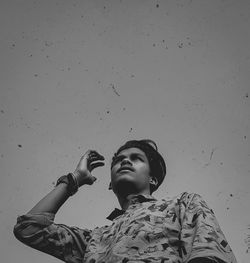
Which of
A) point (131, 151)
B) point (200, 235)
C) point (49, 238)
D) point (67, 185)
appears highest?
point (131, 151)

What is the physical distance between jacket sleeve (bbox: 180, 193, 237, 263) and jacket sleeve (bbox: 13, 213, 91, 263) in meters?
Answer: 0.90

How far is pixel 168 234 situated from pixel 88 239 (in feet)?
2.83

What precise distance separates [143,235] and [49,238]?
839 millimetres

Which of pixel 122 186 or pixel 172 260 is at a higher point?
pixel 122 186

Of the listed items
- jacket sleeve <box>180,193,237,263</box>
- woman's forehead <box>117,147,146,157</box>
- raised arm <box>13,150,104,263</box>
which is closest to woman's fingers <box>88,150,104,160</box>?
woman's forehead <box>117,147,146,157</box>

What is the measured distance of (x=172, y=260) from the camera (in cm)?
213

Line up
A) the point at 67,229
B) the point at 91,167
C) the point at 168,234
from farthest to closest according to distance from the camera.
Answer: the point at 91,167 → the point at 67,229 → the point at 168,234

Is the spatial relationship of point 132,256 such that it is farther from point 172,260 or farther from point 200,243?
point 200,243

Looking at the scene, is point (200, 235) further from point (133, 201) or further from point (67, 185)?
point (67, 185)

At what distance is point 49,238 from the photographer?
2.89 meters

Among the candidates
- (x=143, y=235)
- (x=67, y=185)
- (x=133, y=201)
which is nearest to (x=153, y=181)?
(x=133, y=201)

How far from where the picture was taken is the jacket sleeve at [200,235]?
1852mm

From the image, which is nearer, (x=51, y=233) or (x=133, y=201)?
(x=51, y=233)

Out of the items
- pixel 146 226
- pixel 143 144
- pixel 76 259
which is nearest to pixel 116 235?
pixel 146 226
